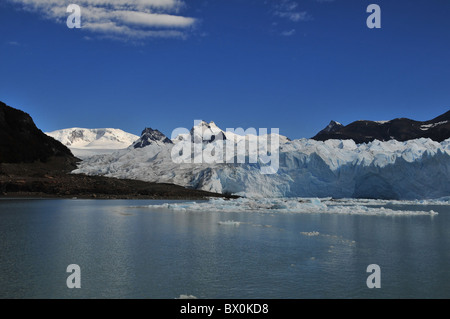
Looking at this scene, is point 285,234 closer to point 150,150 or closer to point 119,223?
point 119,223

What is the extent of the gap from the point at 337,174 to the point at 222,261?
4121 cm

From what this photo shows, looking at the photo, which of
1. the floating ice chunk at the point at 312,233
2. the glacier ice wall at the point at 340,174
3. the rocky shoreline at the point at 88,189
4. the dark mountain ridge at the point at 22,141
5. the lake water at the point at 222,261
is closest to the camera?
the lake water at the point at 222,261

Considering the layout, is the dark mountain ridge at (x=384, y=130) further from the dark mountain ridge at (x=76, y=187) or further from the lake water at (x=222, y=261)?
the lake water at (x=222, y=261)

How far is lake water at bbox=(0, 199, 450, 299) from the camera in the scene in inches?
364

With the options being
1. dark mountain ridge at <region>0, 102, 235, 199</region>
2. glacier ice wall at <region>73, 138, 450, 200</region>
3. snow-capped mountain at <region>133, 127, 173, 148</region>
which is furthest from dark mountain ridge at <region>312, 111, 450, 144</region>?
dark mountain ridge at <region>0, 102, 235, 199</region>

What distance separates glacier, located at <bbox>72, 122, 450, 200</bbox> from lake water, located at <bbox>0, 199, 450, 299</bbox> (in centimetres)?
2867

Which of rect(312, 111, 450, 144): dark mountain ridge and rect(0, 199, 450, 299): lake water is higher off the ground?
rect(312, 111, 450, 144): dark mountain ridge

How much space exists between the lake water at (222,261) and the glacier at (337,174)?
28667 mm

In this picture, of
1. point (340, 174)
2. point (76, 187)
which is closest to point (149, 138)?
point (76, 187)

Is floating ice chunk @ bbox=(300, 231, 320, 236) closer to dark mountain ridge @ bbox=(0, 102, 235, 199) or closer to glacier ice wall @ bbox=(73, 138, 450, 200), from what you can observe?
glacier ice wall @ bbox=(73, 138, 450, 200)

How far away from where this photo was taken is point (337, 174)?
50.5 meters

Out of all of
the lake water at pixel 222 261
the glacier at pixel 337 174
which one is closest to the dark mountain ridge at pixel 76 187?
the glacier at pixel 337 174

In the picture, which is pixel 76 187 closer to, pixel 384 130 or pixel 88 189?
pixel 88 189

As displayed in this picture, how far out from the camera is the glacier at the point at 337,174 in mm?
46469
